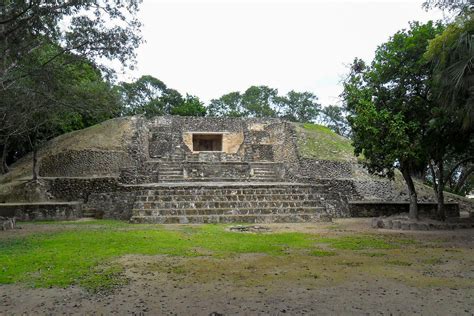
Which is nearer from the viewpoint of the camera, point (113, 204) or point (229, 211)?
point (229, 211)

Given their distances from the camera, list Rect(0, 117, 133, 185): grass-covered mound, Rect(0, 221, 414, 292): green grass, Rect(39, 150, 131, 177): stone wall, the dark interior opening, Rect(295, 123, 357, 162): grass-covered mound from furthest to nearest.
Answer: the dark interior opening, Rect(295, 123, 357, 162): grass-covered mound, Rect(0, 117, 133, 185): grass-covered mound, Rect(39, 150, 131, 177): stone wall, Rect(0, 221, 414, 292): green grass

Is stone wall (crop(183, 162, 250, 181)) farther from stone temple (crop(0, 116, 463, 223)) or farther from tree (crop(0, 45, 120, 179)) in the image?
tree (crop(0, 45, 120, 179))

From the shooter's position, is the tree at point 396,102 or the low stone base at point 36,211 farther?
the low stone base at point 36,211

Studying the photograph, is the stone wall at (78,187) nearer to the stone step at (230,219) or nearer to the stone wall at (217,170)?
the stone step at (230,219)

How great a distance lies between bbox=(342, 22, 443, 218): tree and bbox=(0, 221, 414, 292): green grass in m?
2.65

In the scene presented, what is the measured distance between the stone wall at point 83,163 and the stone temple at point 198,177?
0.13 feet

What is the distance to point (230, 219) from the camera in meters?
9.93

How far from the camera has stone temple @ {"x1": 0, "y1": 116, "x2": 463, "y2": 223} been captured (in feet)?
34.6

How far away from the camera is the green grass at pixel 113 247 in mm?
4379

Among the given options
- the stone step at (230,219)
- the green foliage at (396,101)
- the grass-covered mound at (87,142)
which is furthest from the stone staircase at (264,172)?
the green foliage at (396,101)

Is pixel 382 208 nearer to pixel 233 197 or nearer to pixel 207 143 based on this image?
pixel 233 197

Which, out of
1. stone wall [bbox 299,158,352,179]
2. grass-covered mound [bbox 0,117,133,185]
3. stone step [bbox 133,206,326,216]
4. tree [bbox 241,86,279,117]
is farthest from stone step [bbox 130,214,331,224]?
tree [bbox 241,86,279,117]

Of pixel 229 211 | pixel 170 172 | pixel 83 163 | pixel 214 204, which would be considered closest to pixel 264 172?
pixel 170 172

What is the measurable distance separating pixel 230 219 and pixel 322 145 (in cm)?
971
